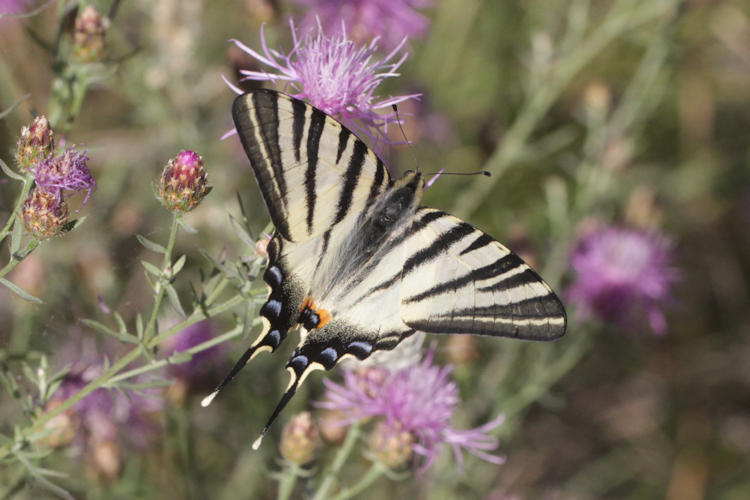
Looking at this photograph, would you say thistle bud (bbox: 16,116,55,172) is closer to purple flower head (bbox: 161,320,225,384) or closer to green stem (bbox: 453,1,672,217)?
purple flower head (bbox: 161,320,225,384)

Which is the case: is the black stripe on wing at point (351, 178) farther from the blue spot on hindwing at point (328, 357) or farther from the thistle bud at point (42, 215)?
the thistle bud at point (42, 215)

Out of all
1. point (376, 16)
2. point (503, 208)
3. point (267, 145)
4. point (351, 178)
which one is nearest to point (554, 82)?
point (376, 16)

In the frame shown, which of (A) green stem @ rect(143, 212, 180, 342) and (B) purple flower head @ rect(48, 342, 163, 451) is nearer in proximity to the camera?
(A) green stem @ rect(143, 212, 180, 342)

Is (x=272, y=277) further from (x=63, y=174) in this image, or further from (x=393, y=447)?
(x=393, y=447)

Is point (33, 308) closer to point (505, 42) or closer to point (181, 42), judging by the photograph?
point (181, 42)

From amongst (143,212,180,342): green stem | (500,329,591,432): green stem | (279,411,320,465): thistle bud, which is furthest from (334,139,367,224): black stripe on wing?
(500,329,591,432): green stem

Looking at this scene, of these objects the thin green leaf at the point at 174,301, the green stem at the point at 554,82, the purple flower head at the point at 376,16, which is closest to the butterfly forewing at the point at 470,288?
the thin green leaf at the point at 174,301
